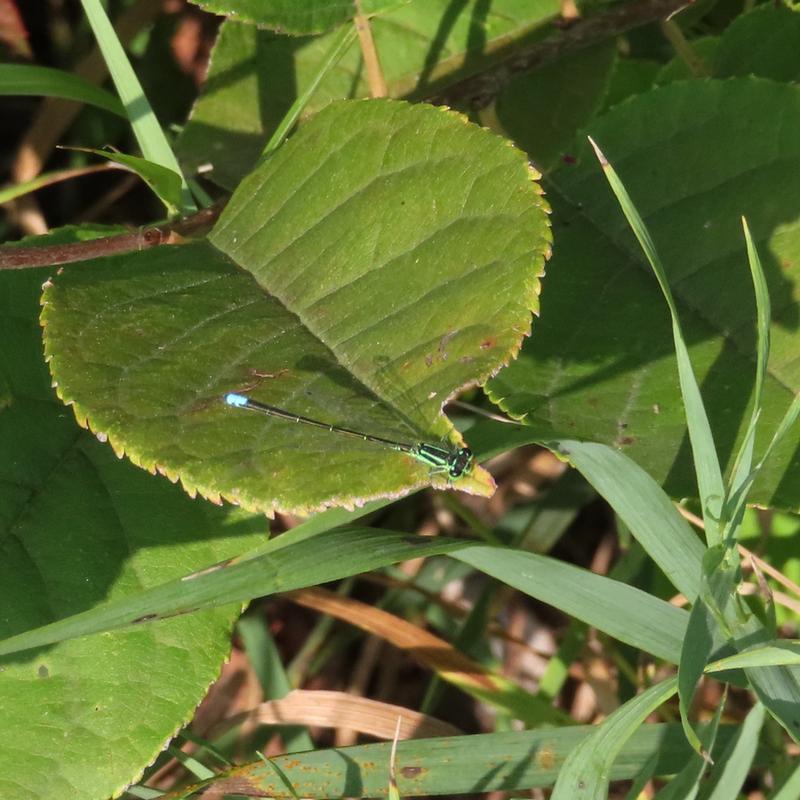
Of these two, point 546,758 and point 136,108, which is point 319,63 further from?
point 546,758

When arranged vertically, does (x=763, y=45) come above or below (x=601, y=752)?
above

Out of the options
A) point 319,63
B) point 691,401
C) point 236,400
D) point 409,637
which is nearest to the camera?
point 236,400

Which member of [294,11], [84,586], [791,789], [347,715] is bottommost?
[347,715]

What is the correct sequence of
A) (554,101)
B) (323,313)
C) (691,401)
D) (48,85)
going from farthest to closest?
(554,101)
(48,85)
(691,401)
(323,313)

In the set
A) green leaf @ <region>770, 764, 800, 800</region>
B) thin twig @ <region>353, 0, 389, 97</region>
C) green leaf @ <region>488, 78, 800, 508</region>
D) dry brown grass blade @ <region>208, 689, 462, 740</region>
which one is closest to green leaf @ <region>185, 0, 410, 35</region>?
thin twig @ <region>353, 0, 389, 97</region>

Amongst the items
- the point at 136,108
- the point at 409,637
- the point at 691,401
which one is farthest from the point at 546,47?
the point at 409,637

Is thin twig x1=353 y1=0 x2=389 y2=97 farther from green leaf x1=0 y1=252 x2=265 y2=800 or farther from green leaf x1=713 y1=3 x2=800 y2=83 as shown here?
green leaf x1=713 y1=3 x2=800 y2=83
